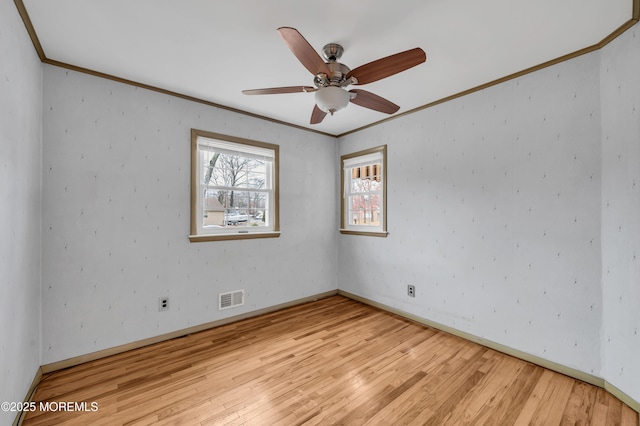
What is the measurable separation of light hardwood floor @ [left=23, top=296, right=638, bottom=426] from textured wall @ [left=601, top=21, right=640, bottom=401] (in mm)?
356

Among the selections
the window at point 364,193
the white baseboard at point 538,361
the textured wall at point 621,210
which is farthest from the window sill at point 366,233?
the textured wall at point 621,210

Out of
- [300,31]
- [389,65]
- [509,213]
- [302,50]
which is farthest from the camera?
[509,213]

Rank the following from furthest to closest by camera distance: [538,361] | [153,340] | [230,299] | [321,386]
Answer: [230,299], [153,340], [538,361], [321,386]

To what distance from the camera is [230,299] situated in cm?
323

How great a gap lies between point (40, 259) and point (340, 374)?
8.51ft

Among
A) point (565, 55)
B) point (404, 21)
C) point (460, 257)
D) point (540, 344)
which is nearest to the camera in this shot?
point (404, 21)

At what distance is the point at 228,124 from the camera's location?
3227mm

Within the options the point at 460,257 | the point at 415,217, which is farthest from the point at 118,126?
the point at 460,257

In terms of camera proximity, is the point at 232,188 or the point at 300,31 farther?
the point at 232,188

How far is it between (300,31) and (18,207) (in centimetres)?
216

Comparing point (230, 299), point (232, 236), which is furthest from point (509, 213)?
point (230, 299)

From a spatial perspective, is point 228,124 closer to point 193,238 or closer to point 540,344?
point 193,238

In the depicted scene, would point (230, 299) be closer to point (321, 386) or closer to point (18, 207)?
point (321, 386)

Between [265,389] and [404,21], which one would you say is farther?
[265,389]
